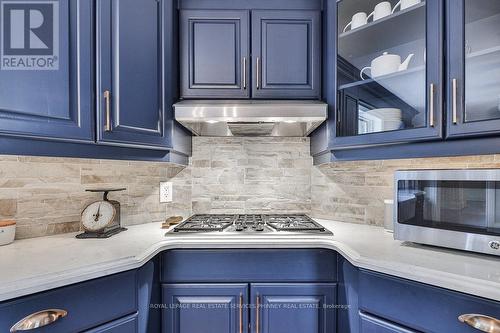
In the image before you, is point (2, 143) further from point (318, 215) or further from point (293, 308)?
point (318, 215)

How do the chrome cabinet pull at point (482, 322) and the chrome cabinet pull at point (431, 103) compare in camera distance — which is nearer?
the chrome cabinet pull at point (482, 322)

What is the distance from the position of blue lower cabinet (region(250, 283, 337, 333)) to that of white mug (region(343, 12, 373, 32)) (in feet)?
4.21

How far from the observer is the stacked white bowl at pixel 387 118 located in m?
1.13

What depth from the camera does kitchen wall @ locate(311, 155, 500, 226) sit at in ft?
4.74

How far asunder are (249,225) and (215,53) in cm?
99

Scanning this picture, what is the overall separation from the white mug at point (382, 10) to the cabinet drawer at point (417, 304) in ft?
3.84

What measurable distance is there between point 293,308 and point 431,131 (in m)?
0.97

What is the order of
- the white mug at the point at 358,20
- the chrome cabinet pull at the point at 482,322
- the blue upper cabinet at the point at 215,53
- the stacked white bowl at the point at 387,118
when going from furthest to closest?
the blue upper cabinet at the point at 215,53, the white mug at the point at 358,20, the stacked white bowl at the point at 387,118, the chrome cabinet pull at the point at 482,322

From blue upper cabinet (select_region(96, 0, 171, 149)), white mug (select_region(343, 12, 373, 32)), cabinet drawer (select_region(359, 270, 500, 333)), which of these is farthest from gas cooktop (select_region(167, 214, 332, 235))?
white mug (select_region(343, 12, 373, 32))

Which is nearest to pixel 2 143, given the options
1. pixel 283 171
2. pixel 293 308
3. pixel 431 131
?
pixel 293 308

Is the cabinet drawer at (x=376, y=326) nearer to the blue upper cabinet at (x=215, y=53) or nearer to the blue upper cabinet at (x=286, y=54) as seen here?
the blue upper cabinet at (x=286, y=54)

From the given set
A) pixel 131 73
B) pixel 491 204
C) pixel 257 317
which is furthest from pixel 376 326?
pixel 131 73

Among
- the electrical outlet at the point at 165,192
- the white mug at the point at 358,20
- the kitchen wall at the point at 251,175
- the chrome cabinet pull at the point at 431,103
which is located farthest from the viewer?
the kitchen wall at the point at 251,175

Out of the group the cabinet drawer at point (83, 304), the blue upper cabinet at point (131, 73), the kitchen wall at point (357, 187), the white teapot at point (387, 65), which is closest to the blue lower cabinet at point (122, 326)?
the cabinet drawer at point (83, 304)
